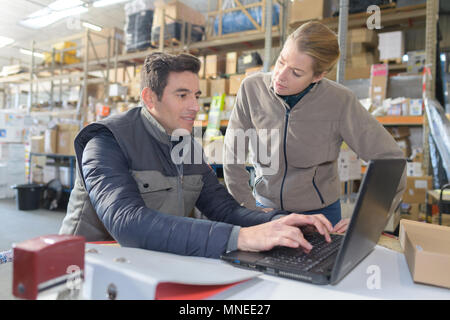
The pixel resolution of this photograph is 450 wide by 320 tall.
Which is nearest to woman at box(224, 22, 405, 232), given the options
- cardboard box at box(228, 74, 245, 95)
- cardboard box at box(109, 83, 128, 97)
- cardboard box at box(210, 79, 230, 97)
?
cardboard box at box(228, 74, 245, 95)

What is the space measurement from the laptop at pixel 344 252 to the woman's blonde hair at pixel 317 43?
600 mm

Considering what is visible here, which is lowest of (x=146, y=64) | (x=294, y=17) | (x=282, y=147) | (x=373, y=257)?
(x=373, y=257)

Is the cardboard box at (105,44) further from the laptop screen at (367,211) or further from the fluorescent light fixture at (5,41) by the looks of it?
the laptop screen at (367,211)

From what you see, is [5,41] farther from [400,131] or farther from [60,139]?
[400,131]

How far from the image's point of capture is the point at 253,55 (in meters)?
4.55

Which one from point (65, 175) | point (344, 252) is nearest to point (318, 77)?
point (344, 252)

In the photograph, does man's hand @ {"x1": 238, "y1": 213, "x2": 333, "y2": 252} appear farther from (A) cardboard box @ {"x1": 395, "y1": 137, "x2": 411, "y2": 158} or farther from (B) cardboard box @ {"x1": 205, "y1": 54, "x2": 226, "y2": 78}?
(B) cardboard box @ {"x1": 205, "y1": 54, "x2": 226, "y2": 78}

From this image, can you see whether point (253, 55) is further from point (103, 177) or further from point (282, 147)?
point (103, 177)

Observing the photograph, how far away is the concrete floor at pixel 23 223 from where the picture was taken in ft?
11.6

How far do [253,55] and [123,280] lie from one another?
440cm

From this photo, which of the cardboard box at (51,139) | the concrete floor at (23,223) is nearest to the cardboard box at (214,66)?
the cardboard box at (51,139)

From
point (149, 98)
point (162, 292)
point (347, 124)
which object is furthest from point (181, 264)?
point (347, 124)

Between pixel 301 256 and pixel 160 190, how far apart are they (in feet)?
1.70

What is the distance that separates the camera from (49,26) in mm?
Result: 8555
